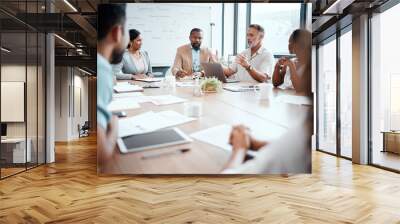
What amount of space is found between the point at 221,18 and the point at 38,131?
3.96 metres

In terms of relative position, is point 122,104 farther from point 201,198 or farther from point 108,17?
point 201,198

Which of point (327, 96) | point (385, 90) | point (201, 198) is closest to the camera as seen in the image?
point (201, 198)

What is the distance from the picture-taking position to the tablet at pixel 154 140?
543cm

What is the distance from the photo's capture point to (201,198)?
448 cm

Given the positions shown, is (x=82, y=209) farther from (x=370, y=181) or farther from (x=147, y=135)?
(x=370, y=181)

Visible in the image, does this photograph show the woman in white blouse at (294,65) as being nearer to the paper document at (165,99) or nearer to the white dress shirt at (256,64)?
the white dress shirt at (256,64)

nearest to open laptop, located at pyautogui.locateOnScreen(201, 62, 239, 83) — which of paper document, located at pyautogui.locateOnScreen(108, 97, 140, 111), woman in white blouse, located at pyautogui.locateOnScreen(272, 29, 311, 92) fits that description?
woman in white blouse, located at pyautogui.locateOnScreen(272, 29, 311, 92)

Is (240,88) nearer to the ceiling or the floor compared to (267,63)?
nearer to the floor

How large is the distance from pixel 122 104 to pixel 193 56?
125 centimetres

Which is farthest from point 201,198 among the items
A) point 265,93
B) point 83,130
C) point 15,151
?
point 83,130

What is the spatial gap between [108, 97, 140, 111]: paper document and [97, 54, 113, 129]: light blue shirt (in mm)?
69

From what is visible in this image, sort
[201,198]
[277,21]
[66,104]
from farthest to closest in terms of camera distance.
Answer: [66,104] < [277,21] < [201,198]

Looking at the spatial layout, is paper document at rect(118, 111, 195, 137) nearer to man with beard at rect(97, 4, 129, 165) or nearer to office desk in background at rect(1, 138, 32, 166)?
man with beard at rect(97, 4, 129, 165)

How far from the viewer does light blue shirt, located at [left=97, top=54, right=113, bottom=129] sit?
5.57 meters
